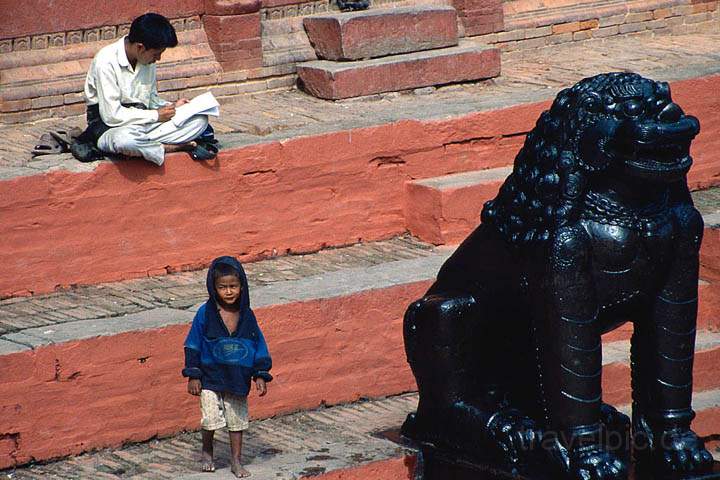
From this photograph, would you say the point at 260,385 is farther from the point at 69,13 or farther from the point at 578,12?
the point at 578,12

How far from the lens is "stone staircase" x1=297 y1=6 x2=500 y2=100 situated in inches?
414

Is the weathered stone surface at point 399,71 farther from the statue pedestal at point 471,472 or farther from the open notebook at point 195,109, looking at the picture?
the statue pedestal at point 471,472

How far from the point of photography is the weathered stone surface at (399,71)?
10.5 meters

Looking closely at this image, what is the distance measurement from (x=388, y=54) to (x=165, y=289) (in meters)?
3.15

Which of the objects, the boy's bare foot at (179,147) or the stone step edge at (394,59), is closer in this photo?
the boy's bare foot at (179,147)

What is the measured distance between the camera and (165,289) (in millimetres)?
8359

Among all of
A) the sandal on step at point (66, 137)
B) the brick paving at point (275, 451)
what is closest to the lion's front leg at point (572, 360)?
the brick paving at point (275, 451)

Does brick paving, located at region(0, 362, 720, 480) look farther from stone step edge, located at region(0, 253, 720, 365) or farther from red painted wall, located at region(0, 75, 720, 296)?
red painted wall, located at region(0, 75, 720, 296)

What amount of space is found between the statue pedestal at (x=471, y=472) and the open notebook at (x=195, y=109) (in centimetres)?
271

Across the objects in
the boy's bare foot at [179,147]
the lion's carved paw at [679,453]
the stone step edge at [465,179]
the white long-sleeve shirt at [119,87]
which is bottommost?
the lion's carved paw at [679,453]

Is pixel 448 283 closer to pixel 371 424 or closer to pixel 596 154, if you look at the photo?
pixel 596 154

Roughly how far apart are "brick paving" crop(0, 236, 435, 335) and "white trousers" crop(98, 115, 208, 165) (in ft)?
2.20

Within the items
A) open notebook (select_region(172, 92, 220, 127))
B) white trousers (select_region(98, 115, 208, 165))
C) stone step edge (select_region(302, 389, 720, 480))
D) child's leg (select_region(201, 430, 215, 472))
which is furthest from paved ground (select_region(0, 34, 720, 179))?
stone step edge (select_region(302, 389, 720, 480))

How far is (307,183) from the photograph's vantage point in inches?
353
